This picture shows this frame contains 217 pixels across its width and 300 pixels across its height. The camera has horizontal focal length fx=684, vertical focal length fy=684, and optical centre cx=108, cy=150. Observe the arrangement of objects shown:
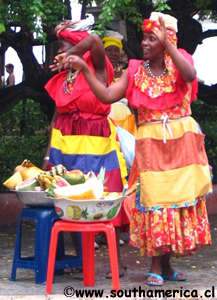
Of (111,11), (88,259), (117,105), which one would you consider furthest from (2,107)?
(88,259)

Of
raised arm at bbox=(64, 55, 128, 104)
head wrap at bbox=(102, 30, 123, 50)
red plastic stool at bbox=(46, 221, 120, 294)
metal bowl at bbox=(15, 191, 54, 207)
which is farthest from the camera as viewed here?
head wrap at bbox=(102, 30, 123, 50)

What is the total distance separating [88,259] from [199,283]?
0.92 metres

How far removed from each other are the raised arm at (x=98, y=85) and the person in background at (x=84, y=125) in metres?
0.36

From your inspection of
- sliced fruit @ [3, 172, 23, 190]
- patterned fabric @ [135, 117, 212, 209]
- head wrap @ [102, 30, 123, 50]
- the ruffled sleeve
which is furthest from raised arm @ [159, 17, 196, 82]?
head wrap @ [102, 30, 123, 50]

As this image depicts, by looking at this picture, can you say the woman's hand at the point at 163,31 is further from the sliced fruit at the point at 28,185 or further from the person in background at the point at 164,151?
→ the sliced fruit at the point at 28,185

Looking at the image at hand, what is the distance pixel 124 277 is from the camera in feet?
18.9

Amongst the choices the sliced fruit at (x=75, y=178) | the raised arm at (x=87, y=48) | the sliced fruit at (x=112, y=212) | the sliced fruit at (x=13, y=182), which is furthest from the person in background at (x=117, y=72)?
the sliced fruit at (x=112, y=212)

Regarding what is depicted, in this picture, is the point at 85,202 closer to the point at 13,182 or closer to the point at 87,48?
the point at 13,182

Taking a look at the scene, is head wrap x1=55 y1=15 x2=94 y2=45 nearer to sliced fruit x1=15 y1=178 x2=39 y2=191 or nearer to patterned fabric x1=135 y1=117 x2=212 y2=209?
patterned fabric x1=135 y1=117 x2=212 y2=209

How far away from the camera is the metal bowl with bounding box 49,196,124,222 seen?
497 centimetres

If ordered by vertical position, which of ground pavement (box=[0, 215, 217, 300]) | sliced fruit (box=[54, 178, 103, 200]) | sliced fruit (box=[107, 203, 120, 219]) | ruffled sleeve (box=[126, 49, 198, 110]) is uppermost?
ruffled sleeve (box=[126, 49, 198, 110])

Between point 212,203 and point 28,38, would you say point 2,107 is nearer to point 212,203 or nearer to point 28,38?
point 28,38

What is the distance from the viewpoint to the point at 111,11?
5.96 meters

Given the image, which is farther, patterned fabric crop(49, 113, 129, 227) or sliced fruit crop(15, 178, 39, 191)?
patterned fabric crop(49, 113, 129, 227)
